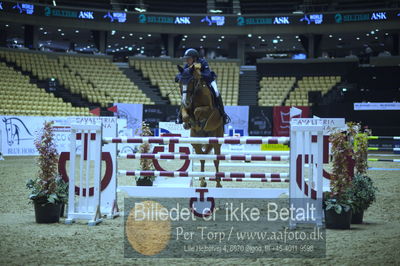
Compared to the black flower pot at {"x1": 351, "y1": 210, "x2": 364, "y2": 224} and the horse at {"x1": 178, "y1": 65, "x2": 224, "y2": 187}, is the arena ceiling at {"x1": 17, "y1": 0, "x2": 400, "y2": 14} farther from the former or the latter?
the black flower pot at {"x1": 351, "y1": 210, "x2": 364, "y2": 224}

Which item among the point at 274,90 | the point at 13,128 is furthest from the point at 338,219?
the point at 274,90

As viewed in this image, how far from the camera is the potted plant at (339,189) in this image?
17.1 feet

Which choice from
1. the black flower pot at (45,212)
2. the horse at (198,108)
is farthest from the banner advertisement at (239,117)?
→ the black flower pot at (45,212)

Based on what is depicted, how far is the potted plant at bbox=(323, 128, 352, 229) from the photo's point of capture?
5.20 metres

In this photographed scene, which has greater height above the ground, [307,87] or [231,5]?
[231,5]

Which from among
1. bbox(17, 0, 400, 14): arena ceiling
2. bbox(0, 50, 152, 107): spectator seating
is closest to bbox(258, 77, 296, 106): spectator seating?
bbox(17, 0, 400, 14): arena ceiling

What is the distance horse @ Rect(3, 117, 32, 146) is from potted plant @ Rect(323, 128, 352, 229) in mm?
14914

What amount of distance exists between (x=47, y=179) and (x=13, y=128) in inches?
523

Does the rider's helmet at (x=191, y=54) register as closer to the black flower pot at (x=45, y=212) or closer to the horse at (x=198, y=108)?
the horse at (x=198, y=108)

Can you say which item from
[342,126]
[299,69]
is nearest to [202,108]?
[342,126]

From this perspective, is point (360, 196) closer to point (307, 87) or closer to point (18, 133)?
point (18, 133)

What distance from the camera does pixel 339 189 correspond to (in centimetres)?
Result: 539

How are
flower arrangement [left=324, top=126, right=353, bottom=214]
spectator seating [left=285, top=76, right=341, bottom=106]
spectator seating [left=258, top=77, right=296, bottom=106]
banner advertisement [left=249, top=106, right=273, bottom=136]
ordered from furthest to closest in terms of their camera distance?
spectator seating [left=258, top=77, right=296, bottom=106], spectator seating [left=285, top=76, right=341, bottom=106], banner advertisement [left=249, top=106, right=273, bottom=136], flower arrangement [left=324, top=126, right=353, bottom=214]

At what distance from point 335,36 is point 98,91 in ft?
57.4
